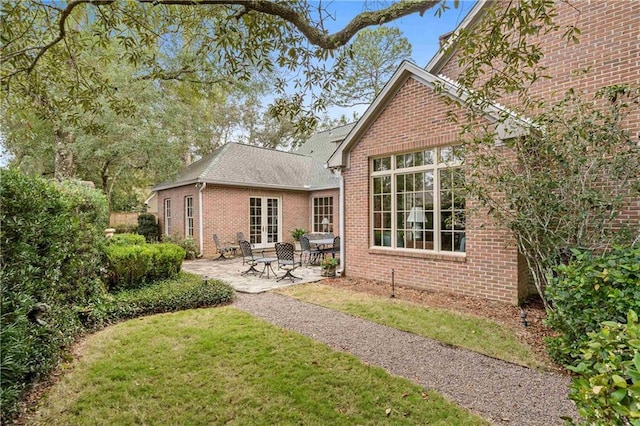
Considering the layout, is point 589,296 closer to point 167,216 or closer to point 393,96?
point 393,96

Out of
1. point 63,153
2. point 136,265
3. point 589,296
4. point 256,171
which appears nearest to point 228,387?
point 589,296

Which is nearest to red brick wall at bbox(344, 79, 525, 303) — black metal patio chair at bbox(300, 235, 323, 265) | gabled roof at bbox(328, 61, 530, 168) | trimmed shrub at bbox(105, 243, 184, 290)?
gabled roof at bbox(328, 61, 530, 168)

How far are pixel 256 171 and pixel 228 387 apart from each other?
1236cm

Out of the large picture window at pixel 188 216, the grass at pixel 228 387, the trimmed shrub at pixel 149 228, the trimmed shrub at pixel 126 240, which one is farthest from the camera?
the trimmed shrub at pixel 149 228

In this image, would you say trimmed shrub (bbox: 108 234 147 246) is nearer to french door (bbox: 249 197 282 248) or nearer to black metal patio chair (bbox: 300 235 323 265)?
black metal patio chair (bbox: 300 235 323 265)

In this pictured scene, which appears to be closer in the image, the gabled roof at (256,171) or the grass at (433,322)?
the grass at (433,322)

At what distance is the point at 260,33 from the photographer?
3766mm

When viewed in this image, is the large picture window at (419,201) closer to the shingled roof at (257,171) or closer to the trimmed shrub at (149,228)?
the shingled roof at (257,171)

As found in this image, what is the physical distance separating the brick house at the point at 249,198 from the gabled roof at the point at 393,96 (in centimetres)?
405

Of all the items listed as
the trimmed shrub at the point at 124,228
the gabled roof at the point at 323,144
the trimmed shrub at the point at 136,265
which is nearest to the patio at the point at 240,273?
the trimmed shrub at the point at 136,265

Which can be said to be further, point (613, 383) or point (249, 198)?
point (249, 198)

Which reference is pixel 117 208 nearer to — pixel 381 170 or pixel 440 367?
pixel 381 170

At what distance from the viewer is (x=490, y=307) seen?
237 inches

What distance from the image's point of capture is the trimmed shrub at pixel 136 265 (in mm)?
6570
